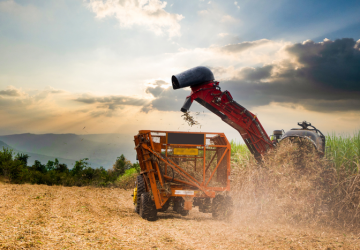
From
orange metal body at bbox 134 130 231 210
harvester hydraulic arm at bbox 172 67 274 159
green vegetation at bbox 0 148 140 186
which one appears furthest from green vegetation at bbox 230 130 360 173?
green vegetation at bbox 0 148 140 186

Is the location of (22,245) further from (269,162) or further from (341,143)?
(341,143)

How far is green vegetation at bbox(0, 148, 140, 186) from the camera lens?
46.6ft

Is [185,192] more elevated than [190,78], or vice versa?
[190,78]

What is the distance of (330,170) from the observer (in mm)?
8844

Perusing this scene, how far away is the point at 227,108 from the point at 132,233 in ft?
15.9

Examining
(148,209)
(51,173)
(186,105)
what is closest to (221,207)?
(148,209)

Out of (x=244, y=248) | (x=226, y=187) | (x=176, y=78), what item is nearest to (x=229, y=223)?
(x=226, y=187)

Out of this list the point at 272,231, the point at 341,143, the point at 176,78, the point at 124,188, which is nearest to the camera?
the point at 272,231

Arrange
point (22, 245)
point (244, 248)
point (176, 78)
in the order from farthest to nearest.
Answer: point (176, 78) → point (244, 248) → point (22, 245)

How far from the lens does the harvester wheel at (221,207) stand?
312 inches

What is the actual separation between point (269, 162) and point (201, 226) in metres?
3.49

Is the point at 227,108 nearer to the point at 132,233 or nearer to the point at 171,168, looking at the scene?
the point at 171,168

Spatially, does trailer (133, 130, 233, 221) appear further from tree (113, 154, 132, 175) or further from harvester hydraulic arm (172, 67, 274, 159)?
tree (113, 154, 132, 175)

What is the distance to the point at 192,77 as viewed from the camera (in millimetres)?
8359
